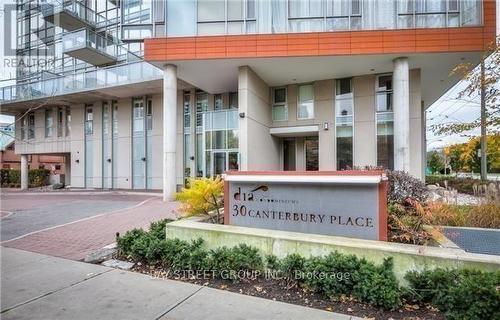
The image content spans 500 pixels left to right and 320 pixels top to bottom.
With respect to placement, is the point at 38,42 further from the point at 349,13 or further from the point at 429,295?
the point at 429,295

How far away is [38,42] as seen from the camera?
28609 millimetres

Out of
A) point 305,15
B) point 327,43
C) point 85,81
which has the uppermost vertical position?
point 305,15

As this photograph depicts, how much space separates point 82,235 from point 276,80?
12305mm

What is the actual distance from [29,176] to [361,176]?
34566mm

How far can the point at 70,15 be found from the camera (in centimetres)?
2362

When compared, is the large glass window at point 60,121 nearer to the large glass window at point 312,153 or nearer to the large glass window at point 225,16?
the large glass window at point 225,16

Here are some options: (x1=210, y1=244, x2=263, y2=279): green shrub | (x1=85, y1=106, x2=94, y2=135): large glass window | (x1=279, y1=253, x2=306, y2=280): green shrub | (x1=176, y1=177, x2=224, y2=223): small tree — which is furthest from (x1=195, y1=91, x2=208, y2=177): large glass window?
(x1=279, y1=253, x2=306, y2=280): green shrub

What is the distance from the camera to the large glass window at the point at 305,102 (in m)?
17.3

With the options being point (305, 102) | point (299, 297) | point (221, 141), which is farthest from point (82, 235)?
point (305, 102)

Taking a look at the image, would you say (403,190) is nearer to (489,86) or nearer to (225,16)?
(489,86)

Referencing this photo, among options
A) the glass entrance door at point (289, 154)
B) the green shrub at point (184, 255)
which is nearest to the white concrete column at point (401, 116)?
the glass entrance door at point (289, 154)

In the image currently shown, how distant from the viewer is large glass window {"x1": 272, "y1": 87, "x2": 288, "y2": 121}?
17.9 m

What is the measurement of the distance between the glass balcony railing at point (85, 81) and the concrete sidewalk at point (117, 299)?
1520 cm

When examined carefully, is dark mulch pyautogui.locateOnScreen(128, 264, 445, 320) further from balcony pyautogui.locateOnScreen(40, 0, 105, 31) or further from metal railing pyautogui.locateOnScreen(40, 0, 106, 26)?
metal railing pyautogui.locateOnScreen(40, 0, 106, 26)
